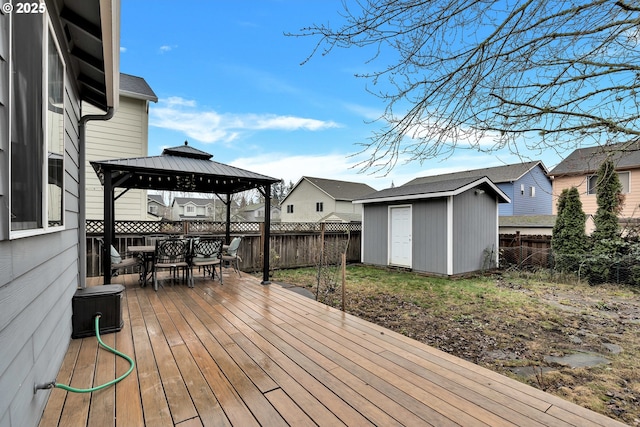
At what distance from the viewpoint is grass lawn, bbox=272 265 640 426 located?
2.84 metres

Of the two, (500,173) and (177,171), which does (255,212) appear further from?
(177,171)

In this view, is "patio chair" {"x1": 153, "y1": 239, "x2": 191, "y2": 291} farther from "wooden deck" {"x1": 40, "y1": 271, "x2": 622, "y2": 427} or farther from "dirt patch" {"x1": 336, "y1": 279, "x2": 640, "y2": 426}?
"dirt patch" {"x1": 336, "y1": 279, "x2": 640, "y2": 426}

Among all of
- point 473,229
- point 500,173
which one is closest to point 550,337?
point 473,229

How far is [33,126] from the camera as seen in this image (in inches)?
60.6

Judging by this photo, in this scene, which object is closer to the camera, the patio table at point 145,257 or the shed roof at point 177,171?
the shed roof at point 177,171

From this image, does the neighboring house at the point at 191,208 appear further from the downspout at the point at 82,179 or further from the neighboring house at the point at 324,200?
the downspout at the point at 82,179

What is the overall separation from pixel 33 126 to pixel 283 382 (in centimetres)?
221

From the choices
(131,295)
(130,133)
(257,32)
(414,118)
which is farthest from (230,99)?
(414,118)

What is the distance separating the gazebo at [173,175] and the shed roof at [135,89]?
2.54 m

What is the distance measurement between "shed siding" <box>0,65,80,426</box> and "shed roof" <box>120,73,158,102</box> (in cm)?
600

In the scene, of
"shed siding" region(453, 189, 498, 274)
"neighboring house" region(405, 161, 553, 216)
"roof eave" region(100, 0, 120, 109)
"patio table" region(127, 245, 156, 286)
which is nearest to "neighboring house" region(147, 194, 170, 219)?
"neighboring house" region(405, 161, 553, 216)

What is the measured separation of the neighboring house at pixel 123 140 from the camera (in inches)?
298

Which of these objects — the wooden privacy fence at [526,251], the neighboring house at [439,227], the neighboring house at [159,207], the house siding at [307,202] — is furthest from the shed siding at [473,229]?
the neighboring house at [159,207]

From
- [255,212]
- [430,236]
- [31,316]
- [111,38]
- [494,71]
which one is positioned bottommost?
[430,236]
